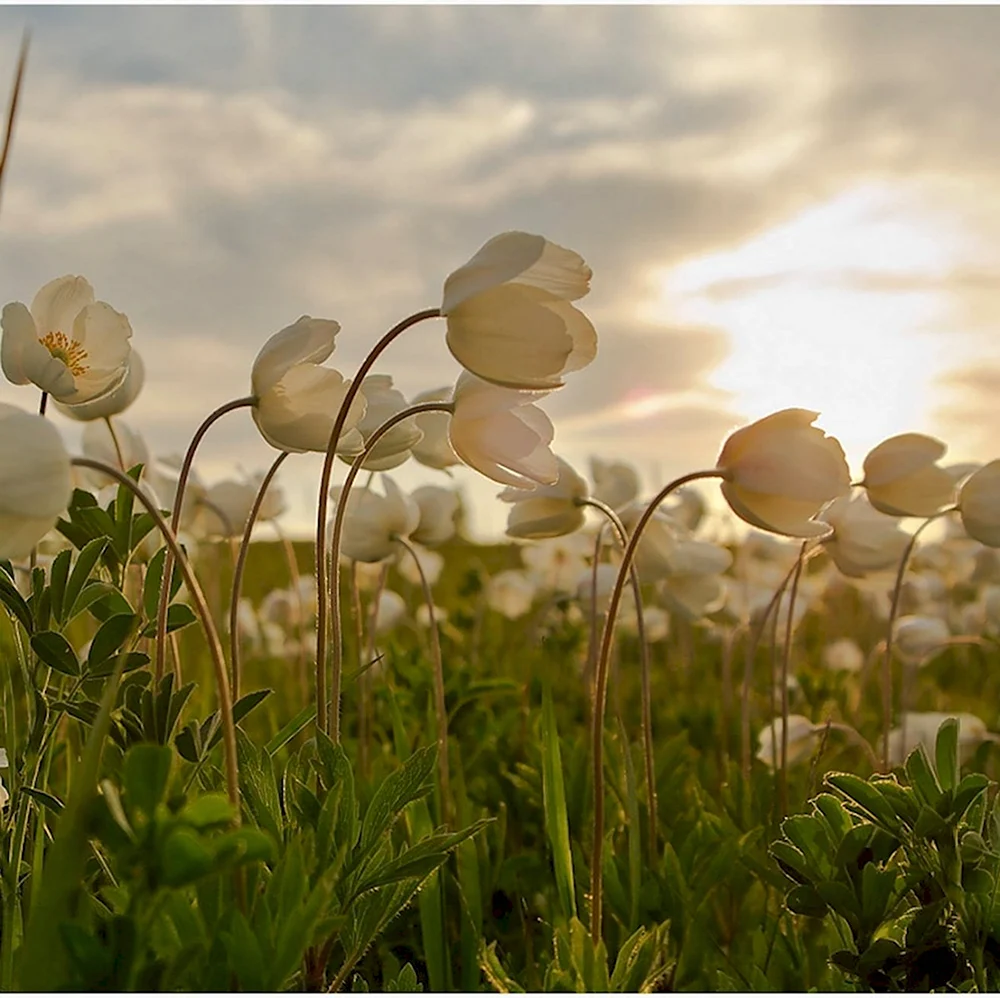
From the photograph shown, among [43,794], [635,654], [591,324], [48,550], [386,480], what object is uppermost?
[591,324]

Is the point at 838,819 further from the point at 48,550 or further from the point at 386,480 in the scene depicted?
the point at 48,550

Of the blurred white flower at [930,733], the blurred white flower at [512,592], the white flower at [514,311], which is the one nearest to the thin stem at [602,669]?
the white flower at [514,311]

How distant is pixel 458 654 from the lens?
4133 millimetres

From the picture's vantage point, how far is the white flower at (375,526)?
198 centimetres

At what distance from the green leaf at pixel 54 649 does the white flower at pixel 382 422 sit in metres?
0.47

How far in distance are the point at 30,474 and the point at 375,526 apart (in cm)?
103

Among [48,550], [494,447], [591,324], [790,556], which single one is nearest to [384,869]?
[494,447]

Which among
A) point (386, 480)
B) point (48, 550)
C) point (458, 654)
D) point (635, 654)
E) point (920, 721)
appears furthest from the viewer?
point (635, 654)

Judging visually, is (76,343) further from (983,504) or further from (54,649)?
(983,504)

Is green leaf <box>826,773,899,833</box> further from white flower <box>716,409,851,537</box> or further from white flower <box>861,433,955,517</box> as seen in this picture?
white flower <box>861,433,955,517</box>

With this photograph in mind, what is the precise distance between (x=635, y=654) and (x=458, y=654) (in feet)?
3.59

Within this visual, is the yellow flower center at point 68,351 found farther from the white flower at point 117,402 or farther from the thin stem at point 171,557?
the white flower at point 117,402

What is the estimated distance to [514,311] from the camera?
1.10 metres

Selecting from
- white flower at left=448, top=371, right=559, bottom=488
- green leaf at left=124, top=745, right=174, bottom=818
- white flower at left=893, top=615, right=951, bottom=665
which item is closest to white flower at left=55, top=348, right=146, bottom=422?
white flower at left=448, top=371, right=559, bottom=488
